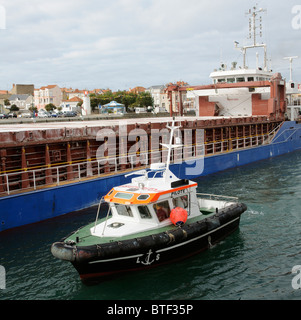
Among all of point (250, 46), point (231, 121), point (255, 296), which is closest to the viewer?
point (255, 296)

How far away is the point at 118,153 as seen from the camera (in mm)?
23109

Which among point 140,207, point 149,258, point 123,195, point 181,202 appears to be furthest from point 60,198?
point 149,258

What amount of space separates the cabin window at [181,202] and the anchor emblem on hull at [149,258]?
2.14 meters

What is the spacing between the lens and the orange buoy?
42.4ft

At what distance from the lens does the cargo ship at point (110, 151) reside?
17.0m

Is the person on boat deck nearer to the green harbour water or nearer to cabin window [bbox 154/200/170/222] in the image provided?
cabin window [bbox 154/200/170/222]

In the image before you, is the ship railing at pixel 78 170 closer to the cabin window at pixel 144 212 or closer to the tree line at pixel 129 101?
the cabin window at pixel 144 212

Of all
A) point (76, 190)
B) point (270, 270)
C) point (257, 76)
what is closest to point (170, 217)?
point (270, 270)

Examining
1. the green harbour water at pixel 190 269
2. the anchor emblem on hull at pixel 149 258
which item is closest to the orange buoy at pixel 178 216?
the anchor emblem on hull at pixel 149 258

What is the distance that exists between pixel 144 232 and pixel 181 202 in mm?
2117

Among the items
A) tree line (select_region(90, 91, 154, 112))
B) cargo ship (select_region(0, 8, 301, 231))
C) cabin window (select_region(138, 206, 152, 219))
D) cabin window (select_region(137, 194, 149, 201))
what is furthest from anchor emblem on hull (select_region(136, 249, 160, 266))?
tree line (select_region(90, 91, 154, 112))

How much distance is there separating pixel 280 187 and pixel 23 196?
599 inches

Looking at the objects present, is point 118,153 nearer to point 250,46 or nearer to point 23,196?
point 23,196

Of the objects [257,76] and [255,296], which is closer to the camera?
[255,296]
